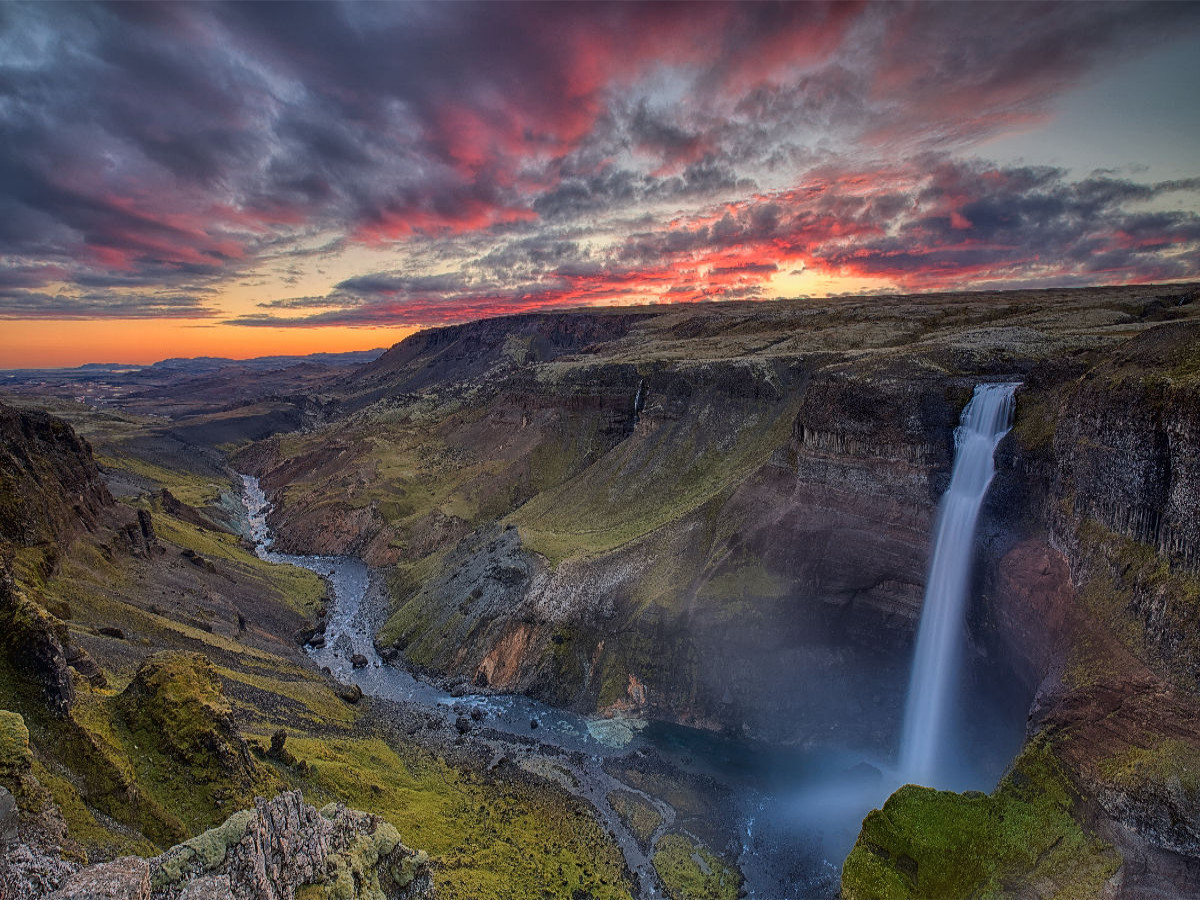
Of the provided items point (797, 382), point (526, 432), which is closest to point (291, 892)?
point (797, 382)

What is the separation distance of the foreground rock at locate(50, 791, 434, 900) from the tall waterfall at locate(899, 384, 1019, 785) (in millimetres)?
33832

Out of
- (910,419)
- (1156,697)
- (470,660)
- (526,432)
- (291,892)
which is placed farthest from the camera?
(526,432)

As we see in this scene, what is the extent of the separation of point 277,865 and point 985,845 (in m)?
28.3

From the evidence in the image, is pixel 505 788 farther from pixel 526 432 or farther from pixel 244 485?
pixel 244 485

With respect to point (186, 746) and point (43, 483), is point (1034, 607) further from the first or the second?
point (43, 483)

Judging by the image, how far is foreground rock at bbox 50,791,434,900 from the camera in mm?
18047

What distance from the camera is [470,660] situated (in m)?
61.9

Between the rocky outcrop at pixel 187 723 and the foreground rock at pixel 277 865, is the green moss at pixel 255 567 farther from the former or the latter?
the foreground rock at pixel 277 865

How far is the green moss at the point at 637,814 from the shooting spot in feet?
134

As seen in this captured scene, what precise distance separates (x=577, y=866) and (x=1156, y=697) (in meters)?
30.2

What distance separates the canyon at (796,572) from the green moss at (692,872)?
56.0 inches

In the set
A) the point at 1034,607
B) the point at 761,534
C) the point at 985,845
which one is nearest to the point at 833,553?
the point at 761,534

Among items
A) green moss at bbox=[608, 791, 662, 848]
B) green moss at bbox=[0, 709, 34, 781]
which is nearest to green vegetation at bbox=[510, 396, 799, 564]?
green moss at bbox=[608, 791, 662, 848]

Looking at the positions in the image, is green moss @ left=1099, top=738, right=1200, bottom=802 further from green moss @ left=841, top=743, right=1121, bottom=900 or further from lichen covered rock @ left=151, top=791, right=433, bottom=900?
lichen covered rock @ left=151, top=791, right=433, bottom=900
